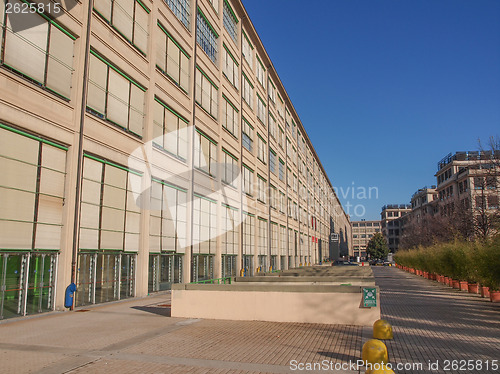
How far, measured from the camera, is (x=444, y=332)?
1136 centimetres

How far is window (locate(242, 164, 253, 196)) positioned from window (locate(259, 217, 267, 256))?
4.94 meters

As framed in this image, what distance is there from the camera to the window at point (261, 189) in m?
43.9

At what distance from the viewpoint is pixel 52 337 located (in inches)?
422

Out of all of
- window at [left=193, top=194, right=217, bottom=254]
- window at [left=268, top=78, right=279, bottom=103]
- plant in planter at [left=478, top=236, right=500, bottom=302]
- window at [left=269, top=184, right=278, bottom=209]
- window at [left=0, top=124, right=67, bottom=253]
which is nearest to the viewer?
window at [left=0, top=124, right=67, bottom=253]

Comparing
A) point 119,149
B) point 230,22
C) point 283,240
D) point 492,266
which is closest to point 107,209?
point 119,149

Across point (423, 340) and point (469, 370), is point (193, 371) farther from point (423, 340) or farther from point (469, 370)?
point (423, 340)

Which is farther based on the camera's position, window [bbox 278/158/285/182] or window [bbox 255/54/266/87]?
window [bbox 278/158/285/182]

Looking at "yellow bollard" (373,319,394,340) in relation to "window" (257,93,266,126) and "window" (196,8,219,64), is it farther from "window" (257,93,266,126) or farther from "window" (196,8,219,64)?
"window" (257,93,266,126)

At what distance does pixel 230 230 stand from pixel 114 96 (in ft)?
58.0

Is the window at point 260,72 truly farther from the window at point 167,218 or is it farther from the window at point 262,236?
the window at point 167,218

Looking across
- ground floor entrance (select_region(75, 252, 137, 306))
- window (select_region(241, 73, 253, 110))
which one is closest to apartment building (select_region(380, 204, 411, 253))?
window (select_region(241, 73, 253, 110))

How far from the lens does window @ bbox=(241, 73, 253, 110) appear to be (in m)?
40.2

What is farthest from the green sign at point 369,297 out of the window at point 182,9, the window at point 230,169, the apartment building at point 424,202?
the apartment building at point 424,202

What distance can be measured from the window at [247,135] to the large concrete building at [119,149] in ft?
1.03
